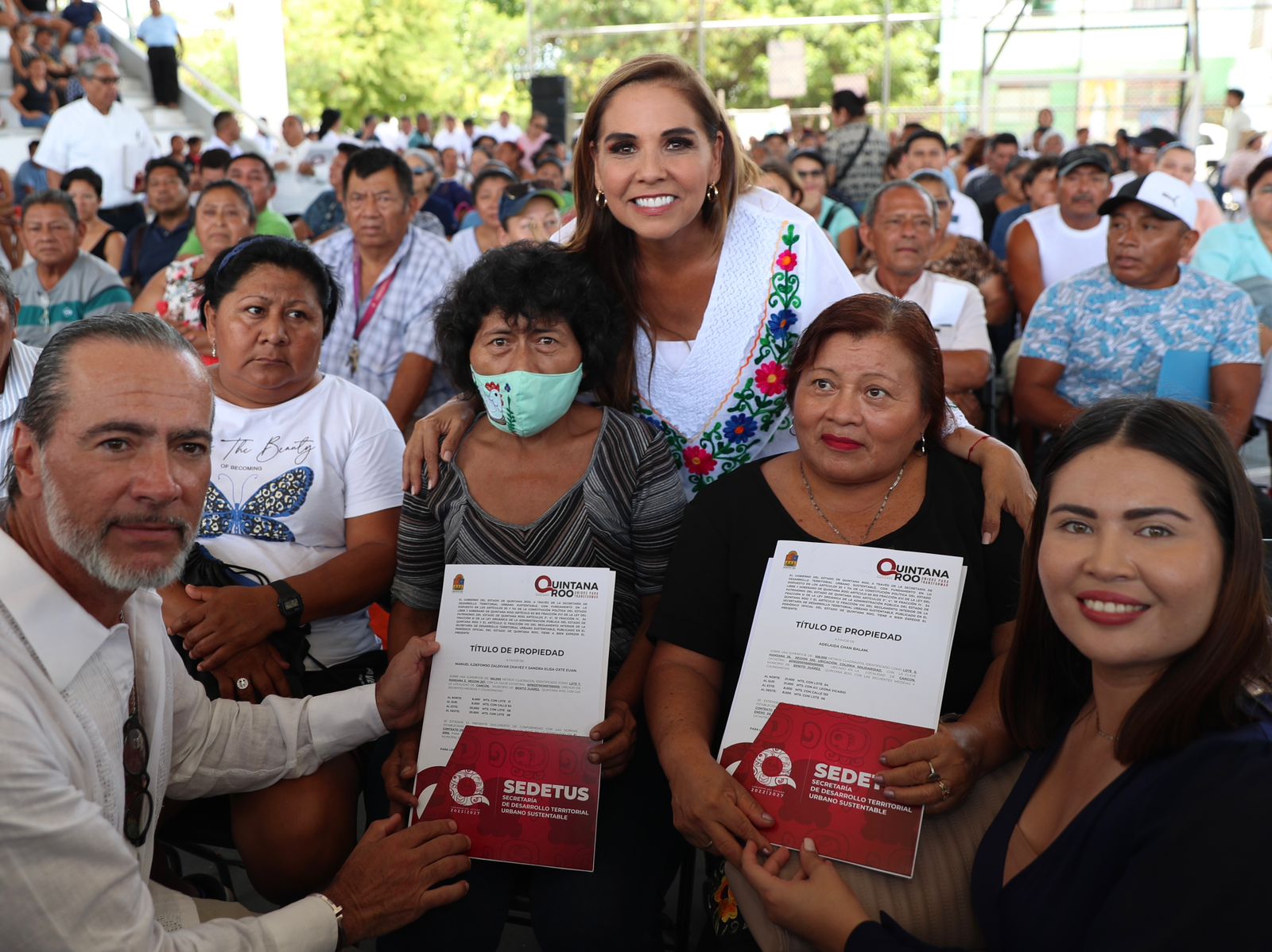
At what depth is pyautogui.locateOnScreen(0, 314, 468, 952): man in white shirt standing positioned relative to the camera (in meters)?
1.54

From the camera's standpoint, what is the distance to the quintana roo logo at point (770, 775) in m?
1.98

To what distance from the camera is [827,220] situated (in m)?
7.41

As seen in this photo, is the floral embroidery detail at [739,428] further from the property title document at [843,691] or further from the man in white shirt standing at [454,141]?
the man in white shirt standing at [454,141]

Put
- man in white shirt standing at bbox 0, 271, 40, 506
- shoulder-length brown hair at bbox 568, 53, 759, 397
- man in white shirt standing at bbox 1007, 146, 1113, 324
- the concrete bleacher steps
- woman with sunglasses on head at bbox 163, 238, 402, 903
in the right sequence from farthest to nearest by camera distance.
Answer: the concrete bleacher steps, man in white shirt standing at bbox 1007, 146, 1113, 324, man in white shirt standing at bbox 0, 271, 40, 506, shoulder-length brown hair at bbox 568, 53, 759, 397, woman with sunglasses on head at bbox 163, 238, 402, 903

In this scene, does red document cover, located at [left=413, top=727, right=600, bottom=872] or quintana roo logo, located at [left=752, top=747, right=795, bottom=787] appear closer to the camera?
quintana roo logo, located at [left=752, top=747, right=795, bottom=787]

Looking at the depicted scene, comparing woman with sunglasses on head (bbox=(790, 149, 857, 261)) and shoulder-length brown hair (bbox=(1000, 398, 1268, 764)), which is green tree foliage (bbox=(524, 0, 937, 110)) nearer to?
woman with sunglasses on head (bbox=(790, 149, 857, 261))

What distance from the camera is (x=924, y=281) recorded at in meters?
5.06

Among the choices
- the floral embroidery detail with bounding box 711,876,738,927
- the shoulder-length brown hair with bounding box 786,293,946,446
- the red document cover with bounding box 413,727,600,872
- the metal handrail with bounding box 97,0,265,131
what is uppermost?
the metal handrail with bounding box 97,0,265,131

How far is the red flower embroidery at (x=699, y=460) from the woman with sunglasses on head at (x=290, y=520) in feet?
2.54

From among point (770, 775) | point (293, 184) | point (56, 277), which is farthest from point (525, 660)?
point (293, 184)

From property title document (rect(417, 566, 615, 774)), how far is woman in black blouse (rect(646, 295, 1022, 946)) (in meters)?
0.15

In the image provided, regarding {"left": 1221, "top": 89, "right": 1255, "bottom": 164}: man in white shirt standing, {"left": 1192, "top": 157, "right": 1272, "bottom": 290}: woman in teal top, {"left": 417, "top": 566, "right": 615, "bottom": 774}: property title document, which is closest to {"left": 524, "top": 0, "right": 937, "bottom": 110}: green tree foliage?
{"left": 1221, "top": 89, "right": 1255, "bottom": 164}: man in white shirt standing

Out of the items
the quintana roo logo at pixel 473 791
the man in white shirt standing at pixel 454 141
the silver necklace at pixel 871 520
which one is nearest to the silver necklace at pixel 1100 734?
the silver necklace at pixel 871 520

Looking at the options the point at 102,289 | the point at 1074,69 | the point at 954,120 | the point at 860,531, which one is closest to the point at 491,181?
the point at 102,289
